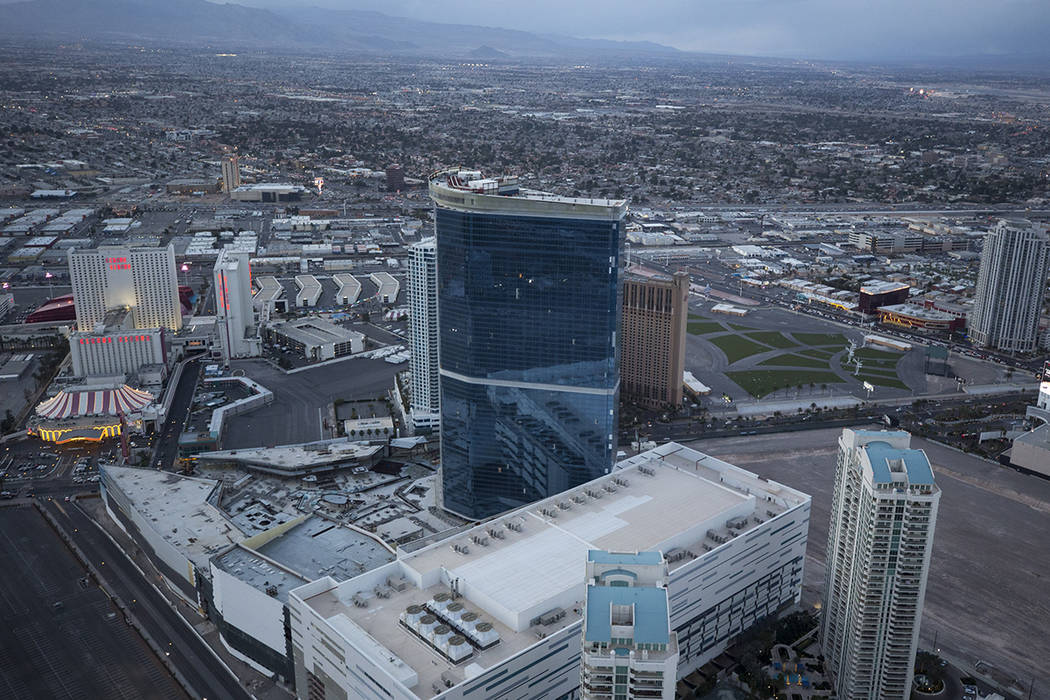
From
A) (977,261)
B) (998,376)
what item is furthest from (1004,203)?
(998,376)

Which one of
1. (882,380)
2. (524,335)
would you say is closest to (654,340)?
(882,380)

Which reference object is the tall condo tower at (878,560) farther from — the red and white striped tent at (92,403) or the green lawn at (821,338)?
the green lawn at (821,338)

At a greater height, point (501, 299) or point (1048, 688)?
point (501, 299)

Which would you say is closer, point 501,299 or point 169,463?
point 501,299

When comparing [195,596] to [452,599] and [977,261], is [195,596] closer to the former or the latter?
[452,599]

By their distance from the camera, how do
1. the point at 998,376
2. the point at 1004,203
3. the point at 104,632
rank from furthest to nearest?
the point at 1004,203 < the point at 998,376 < the point at 104,632

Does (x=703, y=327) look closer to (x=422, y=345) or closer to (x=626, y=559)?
(x=422, y=345)

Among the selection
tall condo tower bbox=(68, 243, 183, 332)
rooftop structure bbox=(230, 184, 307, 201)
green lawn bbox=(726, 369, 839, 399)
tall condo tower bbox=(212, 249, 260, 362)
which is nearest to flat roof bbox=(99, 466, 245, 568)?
tall condo tower bbox=(212, 249, 260, 362)

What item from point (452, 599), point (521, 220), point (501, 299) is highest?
point (521, 220)

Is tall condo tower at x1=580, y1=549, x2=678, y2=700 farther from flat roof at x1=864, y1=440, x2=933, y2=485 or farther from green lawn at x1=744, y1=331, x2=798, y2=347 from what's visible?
green lawn at x1=744, y1=331, x2=798, y2=347
